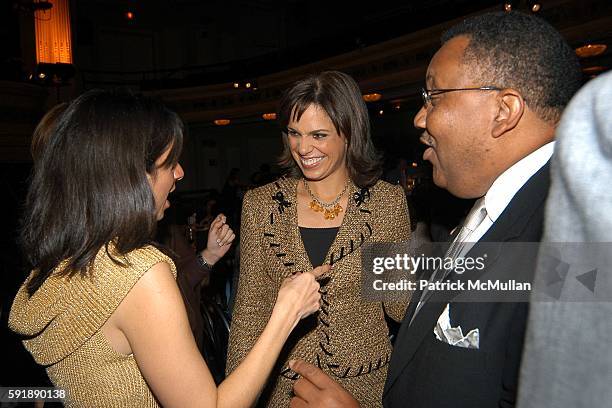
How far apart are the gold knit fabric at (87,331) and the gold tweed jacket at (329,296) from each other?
30.9 inches

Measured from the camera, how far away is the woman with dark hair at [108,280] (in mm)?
1151

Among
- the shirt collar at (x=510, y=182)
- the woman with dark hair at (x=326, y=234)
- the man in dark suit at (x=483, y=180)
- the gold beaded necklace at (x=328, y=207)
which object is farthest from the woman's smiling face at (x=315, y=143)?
the shirt collar at (x=510, y=182)

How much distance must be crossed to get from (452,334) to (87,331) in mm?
905

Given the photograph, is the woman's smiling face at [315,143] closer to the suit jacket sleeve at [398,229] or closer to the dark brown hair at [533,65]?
the suit jacket sleeve at [398,229]

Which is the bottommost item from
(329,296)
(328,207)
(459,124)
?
(329,296)

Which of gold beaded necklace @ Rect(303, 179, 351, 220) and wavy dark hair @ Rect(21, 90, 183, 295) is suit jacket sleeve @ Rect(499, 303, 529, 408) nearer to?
wavy dark hair @ Rect(21, 90, 183, 295)

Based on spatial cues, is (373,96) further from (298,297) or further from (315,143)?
(298,297)

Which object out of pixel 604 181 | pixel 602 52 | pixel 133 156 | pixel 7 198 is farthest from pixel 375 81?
pixel 604 181

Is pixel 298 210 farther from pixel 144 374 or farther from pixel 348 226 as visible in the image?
pixel 144 374

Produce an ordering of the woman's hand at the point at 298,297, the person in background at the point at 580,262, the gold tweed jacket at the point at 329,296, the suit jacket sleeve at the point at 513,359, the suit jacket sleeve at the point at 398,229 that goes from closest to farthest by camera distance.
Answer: the person in background at the point at 580,262 < the suit jacket sleeve at the point at 513,359 < the woman's hand at the point at 298,297 < the gold tweed jacket at the point at 329,296 < the suit jacket sleeve at the point at 398,229

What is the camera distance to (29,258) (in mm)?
1322

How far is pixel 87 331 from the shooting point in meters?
1.18

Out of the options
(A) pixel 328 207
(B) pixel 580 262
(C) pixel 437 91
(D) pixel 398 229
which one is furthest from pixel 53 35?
(B) pixel 580 262

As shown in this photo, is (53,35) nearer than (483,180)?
No
